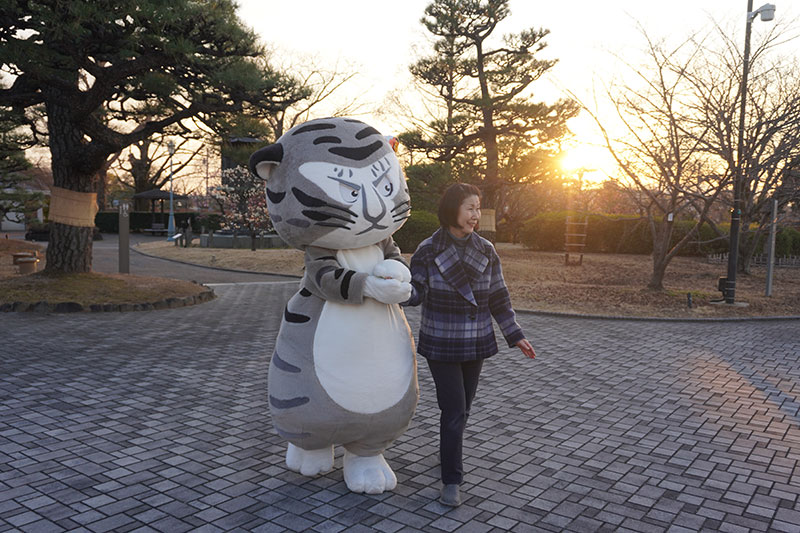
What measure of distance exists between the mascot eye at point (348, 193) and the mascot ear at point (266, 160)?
0.42 m

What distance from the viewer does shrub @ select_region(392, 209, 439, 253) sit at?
22.3 metres

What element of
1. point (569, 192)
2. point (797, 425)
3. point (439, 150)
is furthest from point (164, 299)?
point (569, 192)

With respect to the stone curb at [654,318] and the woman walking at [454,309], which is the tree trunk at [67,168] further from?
the woman walking at [454,309]

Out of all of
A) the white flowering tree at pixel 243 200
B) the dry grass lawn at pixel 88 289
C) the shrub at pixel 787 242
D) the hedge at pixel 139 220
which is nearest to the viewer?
the dry grass lawn at pixel 88 289

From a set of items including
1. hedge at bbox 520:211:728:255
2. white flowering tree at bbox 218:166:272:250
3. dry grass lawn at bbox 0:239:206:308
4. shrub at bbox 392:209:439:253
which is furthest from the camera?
white flowering tree at bbox 218:166:272:250

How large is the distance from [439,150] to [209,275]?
7.87m

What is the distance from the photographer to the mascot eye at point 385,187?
359cm

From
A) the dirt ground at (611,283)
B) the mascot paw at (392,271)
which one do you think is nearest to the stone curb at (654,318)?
the dirt ground at (611,283)

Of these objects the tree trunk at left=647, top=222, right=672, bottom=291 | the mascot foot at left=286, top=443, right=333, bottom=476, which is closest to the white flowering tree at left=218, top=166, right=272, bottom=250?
the tree trunk at left=647, top=222, right=672, bottom=291

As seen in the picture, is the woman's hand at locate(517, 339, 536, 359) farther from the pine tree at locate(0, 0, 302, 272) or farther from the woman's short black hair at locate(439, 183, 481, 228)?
the pine tree at locate(0, 0, 302, 272)

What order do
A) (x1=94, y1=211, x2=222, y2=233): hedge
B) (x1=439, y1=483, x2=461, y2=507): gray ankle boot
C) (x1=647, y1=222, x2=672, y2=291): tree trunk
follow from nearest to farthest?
(x1=439, y1=483, x2=461, y2=507): gray ankle boot → (x1=647, y1=222, x2=672, y2=291): tree trunk → (x1=94, y1=211, x2=222, y2=233): hedge

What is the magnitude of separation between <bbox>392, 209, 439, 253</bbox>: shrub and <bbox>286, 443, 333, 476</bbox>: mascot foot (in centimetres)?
1836

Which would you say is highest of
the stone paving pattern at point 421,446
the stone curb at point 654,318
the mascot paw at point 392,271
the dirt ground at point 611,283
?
the mascot paw at point 392,271

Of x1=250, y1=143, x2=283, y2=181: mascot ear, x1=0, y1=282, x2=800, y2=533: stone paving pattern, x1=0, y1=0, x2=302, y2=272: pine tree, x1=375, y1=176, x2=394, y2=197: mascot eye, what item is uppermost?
x1=0, y1=0, x2=302, y2=272: pine tree
